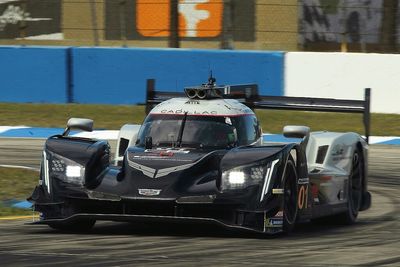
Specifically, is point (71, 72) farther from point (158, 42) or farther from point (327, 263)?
point (327, 263)

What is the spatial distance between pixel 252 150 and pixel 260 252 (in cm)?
137

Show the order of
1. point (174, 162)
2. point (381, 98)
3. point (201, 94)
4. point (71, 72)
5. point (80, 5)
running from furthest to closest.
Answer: point (80, 5) < point (71, 72) < point (381, 98) < point (201, 94) < point (174, 162)

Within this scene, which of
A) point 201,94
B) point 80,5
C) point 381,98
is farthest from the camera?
Result: point 80,5

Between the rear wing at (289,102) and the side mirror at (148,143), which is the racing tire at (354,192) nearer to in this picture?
the rear wing at (289,102)

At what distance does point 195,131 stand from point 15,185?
424 centimetres

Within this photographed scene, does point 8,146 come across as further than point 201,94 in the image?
Yes

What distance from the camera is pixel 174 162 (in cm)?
969

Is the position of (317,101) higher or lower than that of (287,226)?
higher

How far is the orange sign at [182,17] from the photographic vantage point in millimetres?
31844

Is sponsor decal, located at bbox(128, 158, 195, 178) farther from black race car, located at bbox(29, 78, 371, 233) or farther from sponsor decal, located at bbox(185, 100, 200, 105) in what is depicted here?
sponsor decal, located at bbox(185, 100, 200, 105)

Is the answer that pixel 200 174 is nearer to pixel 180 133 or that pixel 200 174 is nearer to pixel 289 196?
pixel 289 196

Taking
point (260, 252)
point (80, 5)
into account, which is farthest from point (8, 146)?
point (80, 5)

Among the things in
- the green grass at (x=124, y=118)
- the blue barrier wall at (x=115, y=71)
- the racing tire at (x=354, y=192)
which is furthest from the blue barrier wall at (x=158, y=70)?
the racing tire at (x=354, y=192)

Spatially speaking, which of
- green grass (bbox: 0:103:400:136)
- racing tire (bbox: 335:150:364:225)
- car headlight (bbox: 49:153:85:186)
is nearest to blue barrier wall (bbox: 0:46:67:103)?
green grass (bbox: 0:103:400:136)
